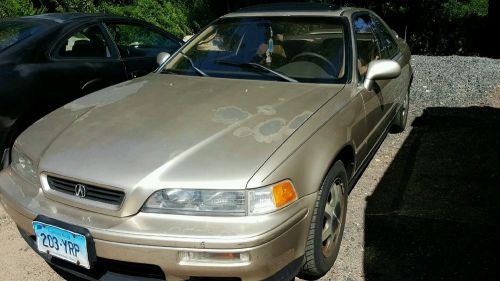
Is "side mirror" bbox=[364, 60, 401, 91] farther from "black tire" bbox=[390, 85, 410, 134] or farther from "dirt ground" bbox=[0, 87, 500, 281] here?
"black tire" bbox=[390, 85, 410, 134]

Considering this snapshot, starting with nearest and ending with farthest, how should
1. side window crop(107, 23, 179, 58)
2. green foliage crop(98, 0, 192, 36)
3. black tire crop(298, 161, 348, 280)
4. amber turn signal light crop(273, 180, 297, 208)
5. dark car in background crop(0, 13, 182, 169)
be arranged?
amber turn signal light crop(273, 180, 297, 208) → black tire crop(298, 161, 348, 280) → dark car in background crop(0, 13, 182, 169) → side window crop(107, 23, 179, 58) → green foliage crop(98, 0, 192, 36)

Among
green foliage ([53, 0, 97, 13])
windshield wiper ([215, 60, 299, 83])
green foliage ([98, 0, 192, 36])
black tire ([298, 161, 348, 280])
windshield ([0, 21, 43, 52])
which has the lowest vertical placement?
green foliage ([98, 0, 192, 36])

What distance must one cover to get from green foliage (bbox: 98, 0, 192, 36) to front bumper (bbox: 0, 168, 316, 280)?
43.3 ft

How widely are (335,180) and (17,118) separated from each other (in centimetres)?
264

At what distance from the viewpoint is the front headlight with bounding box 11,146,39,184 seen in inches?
101

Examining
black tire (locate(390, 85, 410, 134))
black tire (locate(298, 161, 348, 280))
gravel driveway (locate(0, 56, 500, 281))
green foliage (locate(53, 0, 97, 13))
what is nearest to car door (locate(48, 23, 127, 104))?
gravel driveway (locate(0, 56, 500, 281))

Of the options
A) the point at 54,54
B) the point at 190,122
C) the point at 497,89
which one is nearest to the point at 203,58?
the point at 190,122

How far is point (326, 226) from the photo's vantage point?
2.77 m

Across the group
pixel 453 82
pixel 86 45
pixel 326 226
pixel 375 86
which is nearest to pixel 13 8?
pixel 86 45

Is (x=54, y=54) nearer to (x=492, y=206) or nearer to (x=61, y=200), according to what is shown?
(x=61, y=200)

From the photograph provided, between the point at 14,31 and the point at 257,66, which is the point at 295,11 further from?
the point at 14,31

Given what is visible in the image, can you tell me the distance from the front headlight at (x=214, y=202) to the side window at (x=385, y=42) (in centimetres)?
250

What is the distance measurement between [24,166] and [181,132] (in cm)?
92

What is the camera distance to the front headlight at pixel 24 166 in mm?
2572
